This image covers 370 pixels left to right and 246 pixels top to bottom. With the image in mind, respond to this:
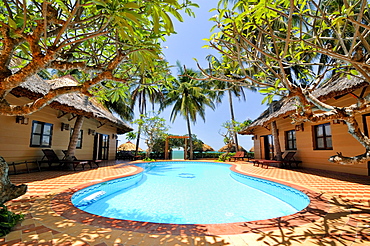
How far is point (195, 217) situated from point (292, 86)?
305 cm

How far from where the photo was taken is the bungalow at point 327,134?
606 cm

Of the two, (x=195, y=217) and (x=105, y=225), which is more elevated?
(x=105, y=225)

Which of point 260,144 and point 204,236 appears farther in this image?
point 260,144

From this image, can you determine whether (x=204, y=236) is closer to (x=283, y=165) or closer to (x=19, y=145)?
(x=19, y=145)

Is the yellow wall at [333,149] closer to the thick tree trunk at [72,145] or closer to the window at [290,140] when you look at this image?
the window at [290,140]

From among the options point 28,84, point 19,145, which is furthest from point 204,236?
point 19,145

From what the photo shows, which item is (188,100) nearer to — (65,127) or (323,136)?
(65,127)

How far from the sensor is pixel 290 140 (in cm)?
1070

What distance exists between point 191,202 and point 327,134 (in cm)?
684

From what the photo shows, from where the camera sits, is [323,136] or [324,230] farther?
[323,136]

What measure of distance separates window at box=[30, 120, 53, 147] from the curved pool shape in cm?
395

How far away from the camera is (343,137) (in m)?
6.99

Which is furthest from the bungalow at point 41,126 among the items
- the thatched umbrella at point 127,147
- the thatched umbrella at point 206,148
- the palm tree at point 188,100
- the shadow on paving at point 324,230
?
the thatched umbrella at point 206,148

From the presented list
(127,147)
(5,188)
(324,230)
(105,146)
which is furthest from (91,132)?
(324,230)
